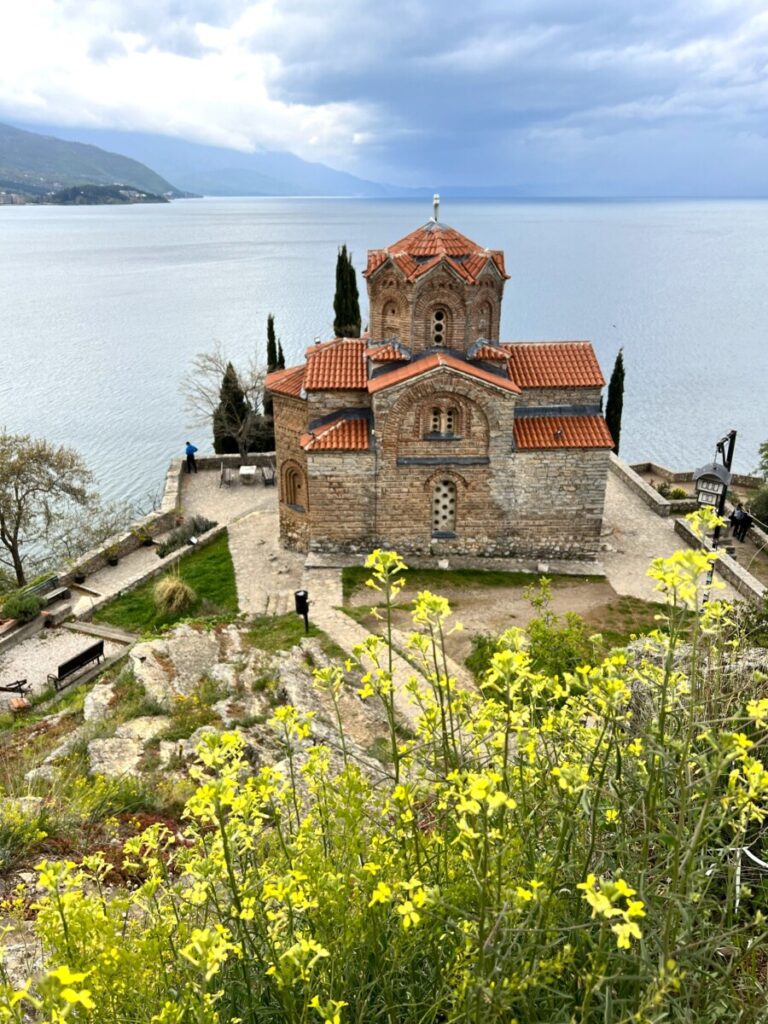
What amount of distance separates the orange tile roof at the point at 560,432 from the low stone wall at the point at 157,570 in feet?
30.2

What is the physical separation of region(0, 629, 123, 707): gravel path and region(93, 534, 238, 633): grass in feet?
2.65

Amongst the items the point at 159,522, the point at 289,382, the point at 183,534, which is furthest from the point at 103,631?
the point at 289,382

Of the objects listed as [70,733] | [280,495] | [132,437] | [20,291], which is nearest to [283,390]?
[280,495]

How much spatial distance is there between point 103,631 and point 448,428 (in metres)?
9.41

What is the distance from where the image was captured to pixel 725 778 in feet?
13.0

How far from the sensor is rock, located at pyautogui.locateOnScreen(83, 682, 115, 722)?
984 centimetres

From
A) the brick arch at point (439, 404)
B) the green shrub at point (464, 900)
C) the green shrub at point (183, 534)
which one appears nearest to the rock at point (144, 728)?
the green shrub at point (464, 900)

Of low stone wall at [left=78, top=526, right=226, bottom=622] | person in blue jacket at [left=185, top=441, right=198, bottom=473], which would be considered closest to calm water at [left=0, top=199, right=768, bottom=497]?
person in blue jacket at [left=185, top=441, right=198, bottom=473]

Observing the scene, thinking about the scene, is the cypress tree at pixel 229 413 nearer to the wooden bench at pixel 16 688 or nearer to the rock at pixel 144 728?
the wooden bench at pixel 16 688

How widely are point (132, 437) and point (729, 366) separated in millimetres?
45538

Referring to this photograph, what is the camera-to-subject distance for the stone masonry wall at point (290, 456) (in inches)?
710

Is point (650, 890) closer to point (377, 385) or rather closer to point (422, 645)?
point (422, 645)

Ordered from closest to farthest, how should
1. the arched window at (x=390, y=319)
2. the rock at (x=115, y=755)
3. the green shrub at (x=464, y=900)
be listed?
the green shrub at (x=464, y=900), the rock at (x=115, y=755), the arched window at (x=390, y=319)

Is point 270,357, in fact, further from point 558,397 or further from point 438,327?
point 558,397
